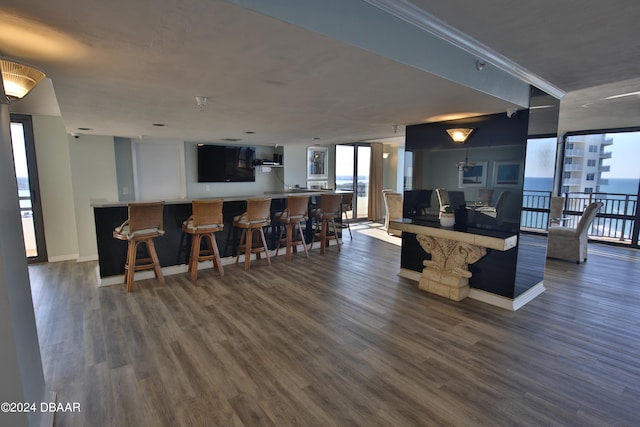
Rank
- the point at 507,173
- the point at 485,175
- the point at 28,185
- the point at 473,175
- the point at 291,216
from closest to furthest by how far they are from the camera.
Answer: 1. the point at 507,173
2. the point at 485,175
3. the point at 473,175
4. the point at 28,185
5. the point at 291,216

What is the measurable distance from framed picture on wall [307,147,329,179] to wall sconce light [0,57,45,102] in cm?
648

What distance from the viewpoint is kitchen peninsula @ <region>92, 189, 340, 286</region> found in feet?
13.1

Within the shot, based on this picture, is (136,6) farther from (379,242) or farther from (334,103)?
(379,242)

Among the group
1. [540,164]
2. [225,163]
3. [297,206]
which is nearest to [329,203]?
[297,206]

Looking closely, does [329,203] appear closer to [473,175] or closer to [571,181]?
[473,175]

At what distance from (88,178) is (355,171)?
615 cm

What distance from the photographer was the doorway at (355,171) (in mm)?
8648

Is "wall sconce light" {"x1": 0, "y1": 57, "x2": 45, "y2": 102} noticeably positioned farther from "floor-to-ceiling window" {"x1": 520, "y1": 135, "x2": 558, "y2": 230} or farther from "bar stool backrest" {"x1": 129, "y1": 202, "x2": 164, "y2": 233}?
"floor-to-ceiling window" {"x1": 520, "y1": 135, "x2": 558, "y2": 230}

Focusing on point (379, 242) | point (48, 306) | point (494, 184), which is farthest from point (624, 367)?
point (48, 306)

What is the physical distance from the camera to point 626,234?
6.49 meters

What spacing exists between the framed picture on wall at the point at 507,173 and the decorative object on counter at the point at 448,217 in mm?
556

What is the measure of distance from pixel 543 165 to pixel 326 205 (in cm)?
318

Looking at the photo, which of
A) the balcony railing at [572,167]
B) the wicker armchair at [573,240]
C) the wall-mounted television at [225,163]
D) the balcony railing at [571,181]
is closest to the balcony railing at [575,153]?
the balcony railing at [572,167]

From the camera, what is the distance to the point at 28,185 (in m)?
4.96
